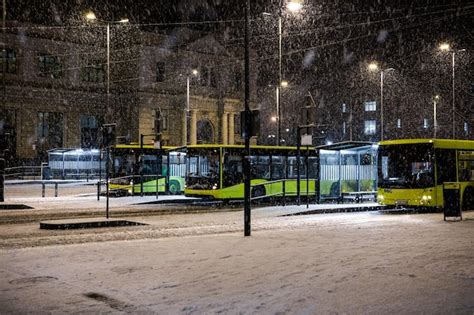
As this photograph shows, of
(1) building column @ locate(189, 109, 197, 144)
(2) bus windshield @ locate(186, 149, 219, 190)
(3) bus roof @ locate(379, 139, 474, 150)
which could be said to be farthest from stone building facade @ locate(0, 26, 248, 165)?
(3) bus roof @ locate(379, 139, 474, 150)

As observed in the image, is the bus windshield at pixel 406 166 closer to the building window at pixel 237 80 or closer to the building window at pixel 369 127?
the building window at pixel 237 80

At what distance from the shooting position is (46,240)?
15133 mm

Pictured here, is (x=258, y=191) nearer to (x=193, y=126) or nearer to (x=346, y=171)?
(x=346, y=171)

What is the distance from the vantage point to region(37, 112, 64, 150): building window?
6003cm

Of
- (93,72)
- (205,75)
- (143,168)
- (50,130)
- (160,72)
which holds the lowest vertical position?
(143,168)

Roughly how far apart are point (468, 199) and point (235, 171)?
32.4 ft

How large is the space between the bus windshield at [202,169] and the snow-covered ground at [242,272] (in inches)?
475

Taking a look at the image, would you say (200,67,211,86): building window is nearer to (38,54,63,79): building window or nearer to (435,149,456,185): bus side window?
(38,54,63,79): building window

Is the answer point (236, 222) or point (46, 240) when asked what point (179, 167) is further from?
point (46, 240)

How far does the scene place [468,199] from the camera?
24891 millimetres

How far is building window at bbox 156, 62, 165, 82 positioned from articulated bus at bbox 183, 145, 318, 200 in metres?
36.8

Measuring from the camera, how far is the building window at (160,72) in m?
66.4

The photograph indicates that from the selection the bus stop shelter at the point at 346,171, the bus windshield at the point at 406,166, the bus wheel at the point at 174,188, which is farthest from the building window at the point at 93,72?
the bus windshield at the point at 406,166

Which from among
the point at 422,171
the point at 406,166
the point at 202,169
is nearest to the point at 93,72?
the point at 202,169
